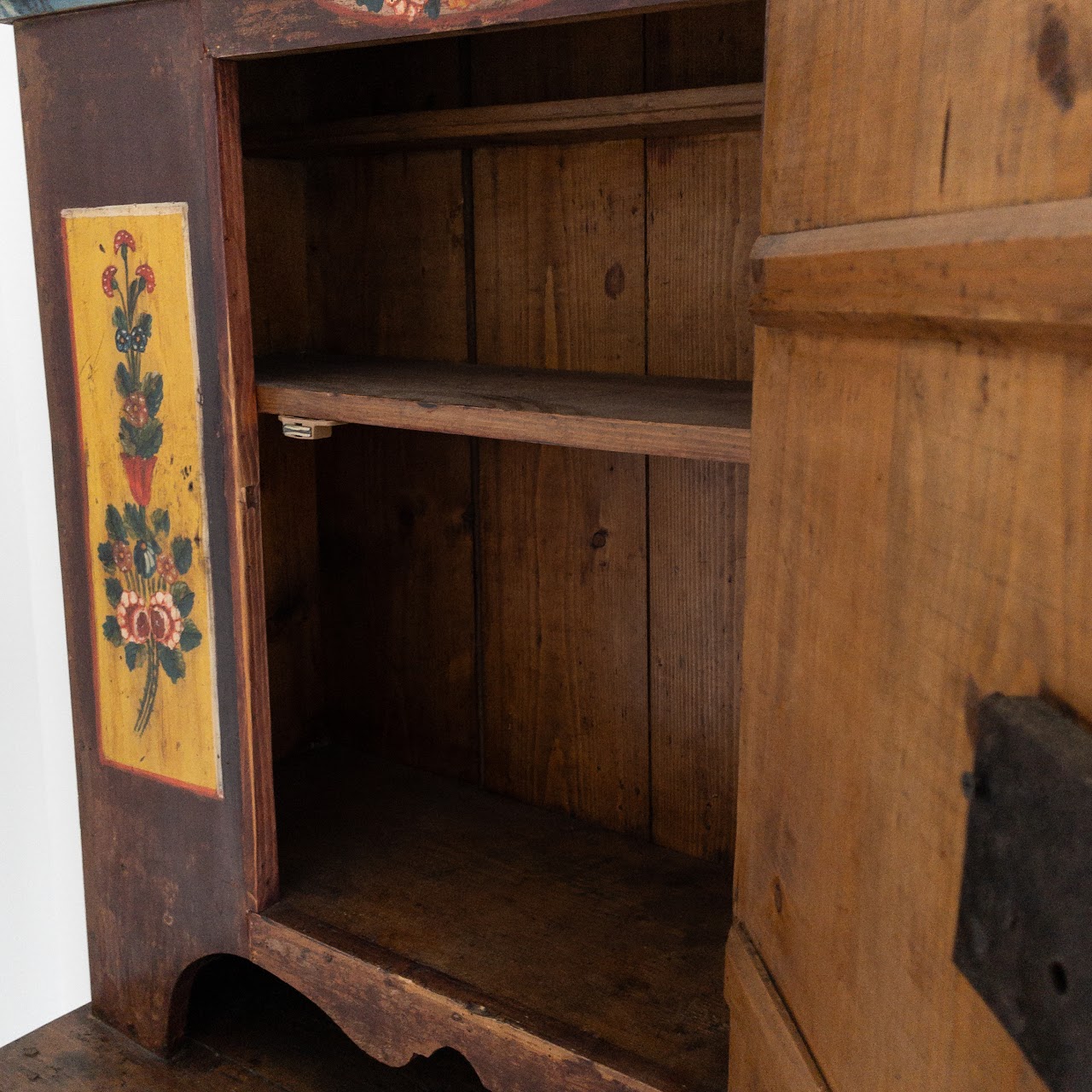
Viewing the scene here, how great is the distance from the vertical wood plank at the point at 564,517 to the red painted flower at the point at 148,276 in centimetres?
45

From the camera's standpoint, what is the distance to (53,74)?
1.26 meters

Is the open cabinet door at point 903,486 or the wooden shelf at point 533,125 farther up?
the wooden shelf at point 533,125

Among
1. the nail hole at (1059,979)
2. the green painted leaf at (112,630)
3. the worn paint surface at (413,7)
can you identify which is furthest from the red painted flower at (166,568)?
the nail hole at (1059,979)

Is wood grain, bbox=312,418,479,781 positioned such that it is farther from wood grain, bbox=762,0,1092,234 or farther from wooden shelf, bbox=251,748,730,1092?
wood grain, bbox=762,0,1092,234

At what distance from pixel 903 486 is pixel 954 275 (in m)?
0.10

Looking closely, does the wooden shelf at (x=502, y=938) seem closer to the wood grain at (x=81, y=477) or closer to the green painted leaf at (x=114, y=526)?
the wood grain at (x=81, y=477)

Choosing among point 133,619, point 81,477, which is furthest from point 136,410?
point 133,619

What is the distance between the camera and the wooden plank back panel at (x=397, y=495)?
1.58 metres

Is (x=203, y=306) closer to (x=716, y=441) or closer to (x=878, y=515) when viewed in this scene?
(x=716, y=441)

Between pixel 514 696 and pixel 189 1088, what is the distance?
633 mm

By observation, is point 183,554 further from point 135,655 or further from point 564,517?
point 564,517

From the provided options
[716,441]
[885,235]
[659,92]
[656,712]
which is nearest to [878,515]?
[885,235]

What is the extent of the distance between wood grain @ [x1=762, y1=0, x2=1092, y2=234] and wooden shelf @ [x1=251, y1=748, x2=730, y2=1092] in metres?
0.78

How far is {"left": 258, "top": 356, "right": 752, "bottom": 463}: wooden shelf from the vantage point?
0.97 m
